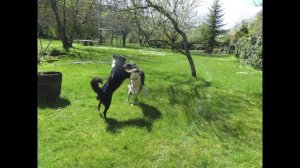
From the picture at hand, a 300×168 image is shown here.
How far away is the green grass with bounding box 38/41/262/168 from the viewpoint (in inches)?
170

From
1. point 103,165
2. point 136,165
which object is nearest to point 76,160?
point 103,165

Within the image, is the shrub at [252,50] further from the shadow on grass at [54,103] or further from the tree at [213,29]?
the shadow on grass at [54,103]

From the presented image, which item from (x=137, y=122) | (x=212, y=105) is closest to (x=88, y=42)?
(x=212, y=105)

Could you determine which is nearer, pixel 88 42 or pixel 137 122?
pixel 137 122

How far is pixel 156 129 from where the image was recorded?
5590 mm

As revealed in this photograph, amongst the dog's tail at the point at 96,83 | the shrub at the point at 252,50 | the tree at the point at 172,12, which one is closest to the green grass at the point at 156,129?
the dog's tail at the point at 96,83

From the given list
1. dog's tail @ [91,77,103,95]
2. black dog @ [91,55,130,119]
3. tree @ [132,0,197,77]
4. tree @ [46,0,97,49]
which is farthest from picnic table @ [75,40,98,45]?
dog's tail @ [91,77,103,95]

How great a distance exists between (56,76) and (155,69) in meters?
6.73

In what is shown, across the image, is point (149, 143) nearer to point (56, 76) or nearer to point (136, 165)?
point (136, 165)

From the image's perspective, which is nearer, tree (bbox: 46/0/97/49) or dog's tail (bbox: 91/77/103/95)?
dog's tail (bbox: 91/77/103/95)

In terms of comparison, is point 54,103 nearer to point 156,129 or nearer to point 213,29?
point 156,129

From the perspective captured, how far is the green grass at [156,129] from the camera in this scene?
4312mm

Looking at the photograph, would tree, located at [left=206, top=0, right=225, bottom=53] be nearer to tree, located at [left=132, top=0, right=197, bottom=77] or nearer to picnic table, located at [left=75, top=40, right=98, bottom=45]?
picnic table, located at [left=75, top=40, right=98, bottom=45]
